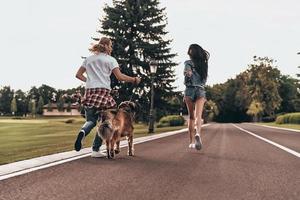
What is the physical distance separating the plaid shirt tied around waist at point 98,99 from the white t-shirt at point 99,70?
91 mm

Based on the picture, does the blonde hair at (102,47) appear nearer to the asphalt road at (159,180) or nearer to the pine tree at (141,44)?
the asphalt road at (159,180)

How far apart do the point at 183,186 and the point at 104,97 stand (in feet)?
10.5

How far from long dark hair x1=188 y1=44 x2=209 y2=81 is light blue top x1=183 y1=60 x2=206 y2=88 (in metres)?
0.07

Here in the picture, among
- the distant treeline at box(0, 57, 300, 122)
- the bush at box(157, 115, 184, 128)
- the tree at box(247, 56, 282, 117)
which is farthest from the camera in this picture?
the tree at box(247, 56, 282, 117)

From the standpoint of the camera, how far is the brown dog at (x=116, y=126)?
292 inches

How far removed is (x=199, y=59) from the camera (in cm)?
955

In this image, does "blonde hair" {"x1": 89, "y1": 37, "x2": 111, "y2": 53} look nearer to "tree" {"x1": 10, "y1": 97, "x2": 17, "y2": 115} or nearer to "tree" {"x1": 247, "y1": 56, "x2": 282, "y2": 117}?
"tree" {"x1": 247, "y1": 56, "x2": 282, "y2": 117}

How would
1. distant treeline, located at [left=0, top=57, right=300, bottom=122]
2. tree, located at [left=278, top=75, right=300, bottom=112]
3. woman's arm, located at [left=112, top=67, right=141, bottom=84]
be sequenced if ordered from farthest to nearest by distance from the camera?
1. tree, located at [left=278, top=75, right=300, bottom=112]
2. distant treeline, located at [left=0, top=57, right=300, bottom=122]
3. woman's arm, located at [left=112, top=67, right=141, bottom=84]

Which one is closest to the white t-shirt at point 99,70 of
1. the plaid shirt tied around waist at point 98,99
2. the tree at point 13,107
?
the plaid shirt tied around waist at point 98,99

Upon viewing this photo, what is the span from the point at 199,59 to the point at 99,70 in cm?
255

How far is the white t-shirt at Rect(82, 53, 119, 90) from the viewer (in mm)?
7965

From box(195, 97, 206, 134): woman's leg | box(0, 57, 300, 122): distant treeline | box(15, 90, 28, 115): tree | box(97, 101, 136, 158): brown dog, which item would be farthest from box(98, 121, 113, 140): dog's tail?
box(15, 90, 28, 115): tree

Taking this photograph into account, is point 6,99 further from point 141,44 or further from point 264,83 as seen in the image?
point 141,44

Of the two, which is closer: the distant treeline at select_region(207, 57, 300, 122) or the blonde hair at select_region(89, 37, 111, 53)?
the blonde hair at select_region(89, 37, 111, 53)
